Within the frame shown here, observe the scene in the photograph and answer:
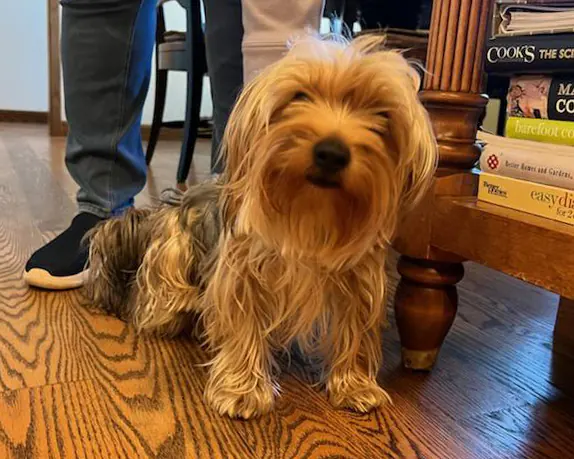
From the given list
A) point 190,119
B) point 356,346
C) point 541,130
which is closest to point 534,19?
point 541,130

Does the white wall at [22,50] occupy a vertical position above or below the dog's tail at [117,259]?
above

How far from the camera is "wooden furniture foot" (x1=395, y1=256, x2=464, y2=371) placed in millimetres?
1104

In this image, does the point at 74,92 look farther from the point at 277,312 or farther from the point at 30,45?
the point at 30,45

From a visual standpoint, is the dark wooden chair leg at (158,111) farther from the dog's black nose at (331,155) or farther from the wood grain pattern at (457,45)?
the dog's black nose at (331,155)

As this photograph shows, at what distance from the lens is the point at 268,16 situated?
1.16 metres

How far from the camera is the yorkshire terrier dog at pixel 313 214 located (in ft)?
2.82

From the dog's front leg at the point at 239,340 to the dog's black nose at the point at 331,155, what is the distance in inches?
8.7

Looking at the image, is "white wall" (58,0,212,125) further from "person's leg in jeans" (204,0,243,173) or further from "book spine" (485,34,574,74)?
"book spine" (485,34,574,74)

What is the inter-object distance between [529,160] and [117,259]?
789mm

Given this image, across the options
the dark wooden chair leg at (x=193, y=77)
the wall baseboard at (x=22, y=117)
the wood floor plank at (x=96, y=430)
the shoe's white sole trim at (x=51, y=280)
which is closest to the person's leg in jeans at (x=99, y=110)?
the shoe's white sole trim at (x=51, y=280)

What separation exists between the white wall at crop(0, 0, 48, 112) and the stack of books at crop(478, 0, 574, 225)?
4.81 meters

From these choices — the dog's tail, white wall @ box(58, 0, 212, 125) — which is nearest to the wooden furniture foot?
the dog's tail

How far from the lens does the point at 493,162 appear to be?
1.07 m

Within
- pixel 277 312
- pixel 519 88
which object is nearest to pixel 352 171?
pixel 277 312
